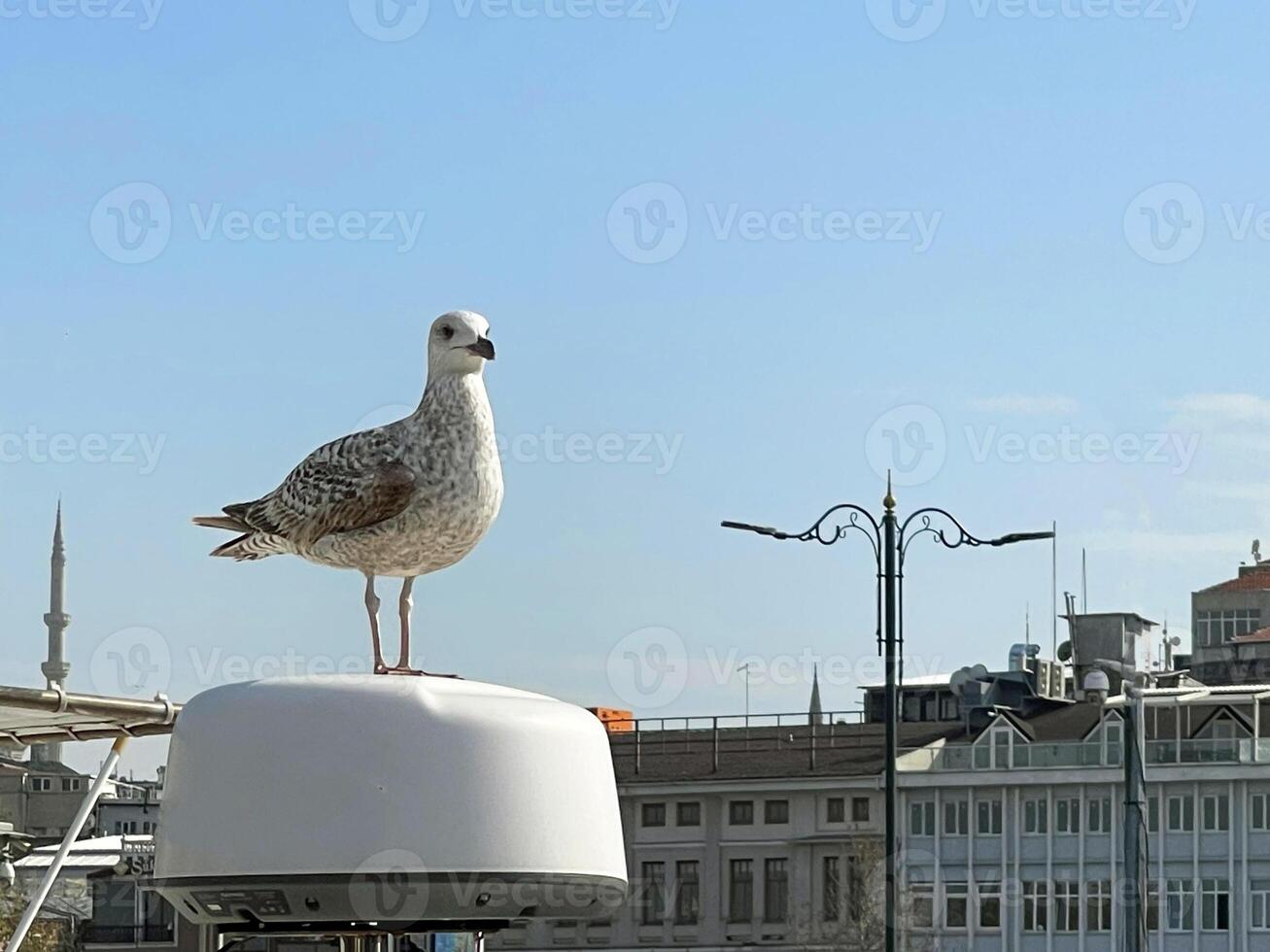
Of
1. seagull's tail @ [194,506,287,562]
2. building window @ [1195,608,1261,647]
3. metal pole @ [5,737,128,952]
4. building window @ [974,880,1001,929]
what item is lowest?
building window @ [974,880,1001,929]

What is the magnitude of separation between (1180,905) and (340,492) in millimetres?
70266

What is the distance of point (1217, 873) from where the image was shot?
72938 mm

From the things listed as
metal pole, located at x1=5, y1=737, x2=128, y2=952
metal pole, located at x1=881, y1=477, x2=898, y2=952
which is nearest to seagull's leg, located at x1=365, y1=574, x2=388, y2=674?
metal pole, located at x1=5, y1=737, x2=128, y2=952

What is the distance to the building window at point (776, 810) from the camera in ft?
262

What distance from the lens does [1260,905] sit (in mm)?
72188

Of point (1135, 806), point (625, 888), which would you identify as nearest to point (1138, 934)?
point (1135, 806)

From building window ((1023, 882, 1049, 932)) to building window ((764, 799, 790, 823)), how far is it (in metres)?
8.04

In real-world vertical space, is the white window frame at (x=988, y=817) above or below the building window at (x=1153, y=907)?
above

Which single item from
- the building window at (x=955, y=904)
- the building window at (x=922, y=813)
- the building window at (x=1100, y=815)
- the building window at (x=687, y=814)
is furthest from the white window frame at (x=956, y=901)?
the building window at (x=687, y=814)

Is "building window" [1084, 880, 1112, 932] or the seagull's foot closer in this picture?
the seagull's foot

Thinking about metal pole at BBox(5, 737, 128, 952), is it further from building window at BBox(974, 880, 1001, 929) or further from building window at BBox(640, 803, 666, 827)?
building window at BBox(640, 803, 666, 827)

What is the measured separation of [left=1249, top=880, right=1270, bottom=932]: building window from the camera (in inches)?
2832

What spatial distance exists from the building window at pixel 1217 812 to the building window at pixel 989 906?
624 cm

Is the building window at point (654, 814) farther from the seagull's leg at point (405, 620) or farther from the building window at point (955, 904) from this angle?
the seagull's leg at point (405, 620)
